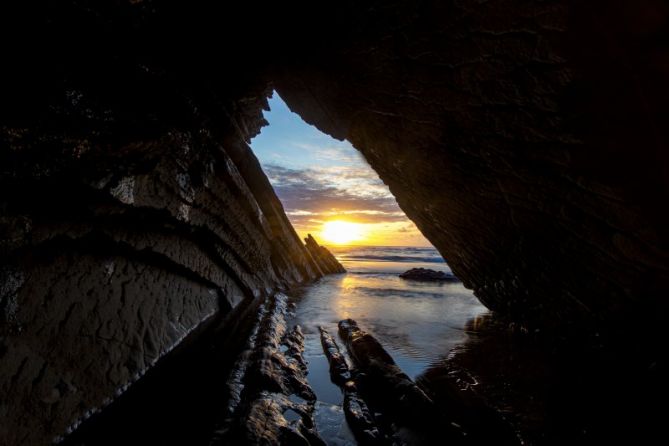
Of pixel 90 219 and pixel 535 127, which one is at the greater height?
pixel 535 127

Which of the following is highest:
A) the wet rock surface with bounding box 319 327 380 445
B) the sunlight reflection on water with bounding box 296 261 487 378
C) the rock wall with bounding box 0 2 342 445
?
the rock wall with bounding box 0 2 342 445

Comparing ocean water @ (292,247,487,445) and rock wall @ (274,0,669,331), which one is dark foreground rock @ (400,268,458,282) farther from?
rock wall @ (274,0,669,331)

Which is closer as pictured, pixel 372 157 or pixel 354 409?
pixel 354 409

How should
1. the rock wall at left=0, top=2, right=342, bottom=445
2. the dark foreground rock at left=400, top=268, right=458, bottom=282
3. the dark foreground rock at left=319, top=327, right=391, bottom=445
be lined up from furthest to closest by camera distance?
the dark foreground rock at left=400, top=268, right=458, bottom=282 → the rock wall at left=0, top=2, right=342, bottom=445 → the dark foreground rock at left=319, top=327, right=391, bottom=445

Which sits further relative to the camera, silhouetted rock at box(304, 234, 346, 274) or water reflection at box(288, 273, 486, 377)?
silhouetted rock at box(304, 234, 346, 274)

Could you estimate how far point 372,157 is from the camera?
476 centimetres

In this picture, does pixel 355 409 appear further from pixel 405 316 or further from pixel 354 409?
pixel 405 316

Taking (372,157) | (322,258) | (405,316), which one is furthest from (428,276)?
(372,157)

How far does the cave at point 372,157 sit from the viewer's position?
78.4 inches

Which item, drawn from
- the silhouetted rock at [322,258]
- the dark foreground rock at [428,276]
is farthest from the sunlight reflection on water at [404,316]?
the silhouetted rock at [322,258]

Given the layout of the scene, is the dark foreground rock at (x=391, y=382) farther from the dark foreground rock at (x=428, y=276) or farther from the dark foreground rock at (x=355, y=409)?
the dark foreground rock at (x=428, y=276)

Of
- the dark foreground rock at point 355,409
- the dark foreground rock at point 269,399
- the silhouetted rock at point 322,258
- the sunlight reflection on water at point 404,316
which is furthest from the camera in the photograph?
the silhouetted rock at point 322,258

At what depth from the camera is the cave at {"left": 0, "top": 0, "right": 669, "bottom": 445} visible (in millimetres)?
1990

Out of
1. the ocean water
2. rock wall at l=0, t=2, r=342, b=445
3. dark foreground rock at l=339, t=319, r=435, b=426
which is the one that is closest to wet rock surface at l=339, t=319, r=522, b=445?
dark foreground rock at l=339, t=319, r=435, b=426
